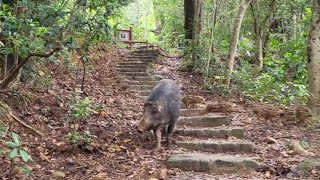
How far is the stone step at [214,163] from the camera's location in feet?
17.0

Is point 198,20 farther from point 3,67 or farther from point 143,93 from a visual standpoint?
point 3,67

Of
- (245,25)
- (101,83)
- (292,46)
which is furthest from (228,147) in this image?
(245,25)

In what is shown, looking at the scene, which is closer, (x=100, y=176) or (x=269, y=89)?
(x=100, y=176)

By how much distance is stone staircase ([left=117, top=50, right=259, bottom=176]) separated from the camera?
5.25m

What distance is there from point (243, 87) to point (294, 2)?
4.76 metres

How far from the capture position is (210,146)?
5.99 metres

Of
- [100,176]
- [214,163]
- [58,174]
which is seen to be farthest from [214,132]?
[58,174]

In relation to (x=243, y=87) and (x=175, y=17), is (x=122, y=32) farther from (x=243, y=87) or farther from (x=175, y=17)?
(x=243, y=87)

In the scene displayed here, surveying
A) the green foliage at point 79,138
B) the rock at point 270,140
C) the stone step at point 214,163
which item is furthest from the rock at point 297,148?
the green foliage at point 79,138

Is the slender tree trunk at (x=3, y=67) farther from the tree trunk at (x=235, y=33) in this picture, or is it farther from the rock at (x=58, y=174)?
the tree trunk at (x=235, y=33)

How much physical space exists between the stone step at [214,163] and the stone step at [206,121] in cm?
162

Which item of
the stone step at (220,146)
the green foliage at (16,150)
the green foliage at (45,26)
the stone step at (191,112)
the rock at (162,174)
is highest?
the green foliage at (45,26)

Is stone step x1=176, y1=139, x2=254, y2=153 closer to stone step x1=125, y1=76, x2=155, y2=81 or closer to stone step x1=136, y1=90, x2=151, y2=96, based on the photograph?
stone step x1=136, y1=90, x2=151, y2=96

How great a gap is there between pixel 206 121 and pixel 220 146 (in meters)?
1.24
